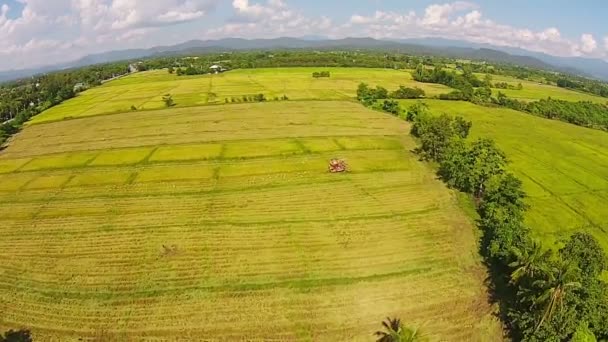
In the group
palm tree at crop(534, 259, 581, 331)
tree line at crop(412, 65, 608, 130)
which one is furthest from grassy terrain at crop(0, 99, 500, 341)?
tree line at crop(412, 65, 608, 130)

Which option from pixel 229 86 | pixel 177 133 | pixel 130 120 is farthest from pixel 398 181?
pixel 229 86

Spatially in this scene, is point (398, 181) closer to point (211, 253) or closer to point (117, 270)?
point (211, 253)

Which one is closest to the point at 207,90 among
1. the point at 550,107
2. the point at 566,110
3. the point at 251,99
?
the point at 251,99

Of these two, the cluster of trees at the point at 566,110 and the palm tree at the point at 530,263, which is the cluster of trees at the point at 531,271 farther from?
the cluster of trees at the point at 566,110

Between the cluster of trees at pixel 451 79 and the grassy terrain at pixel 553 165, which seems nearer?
the grassy terrain at pixel 553 165

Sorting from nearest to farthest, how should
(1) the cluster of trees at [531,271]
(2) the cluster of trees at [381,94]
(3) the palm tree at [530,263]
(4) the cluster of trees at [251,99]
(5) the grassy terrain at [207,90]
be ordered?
(1) the cluster of trees at [531,271] < (3) the palm tree at [530,263] < (5) the grassy terrain at [207,90] < (4) the cluster of trees at [251,99] < (2) the cluster of trees at [381,94]

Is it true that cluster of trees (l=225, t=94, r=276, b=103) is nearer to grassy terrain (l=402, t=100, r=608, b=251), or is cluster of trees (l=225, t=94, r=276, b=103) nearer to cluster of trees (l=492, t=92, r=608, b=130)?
grassy terrain (l=402, t=100, r=608, b=251)

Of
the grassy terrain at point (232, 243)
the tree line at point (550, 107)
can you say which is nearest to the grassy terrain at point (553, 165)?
the tree line at point (550, 107)
